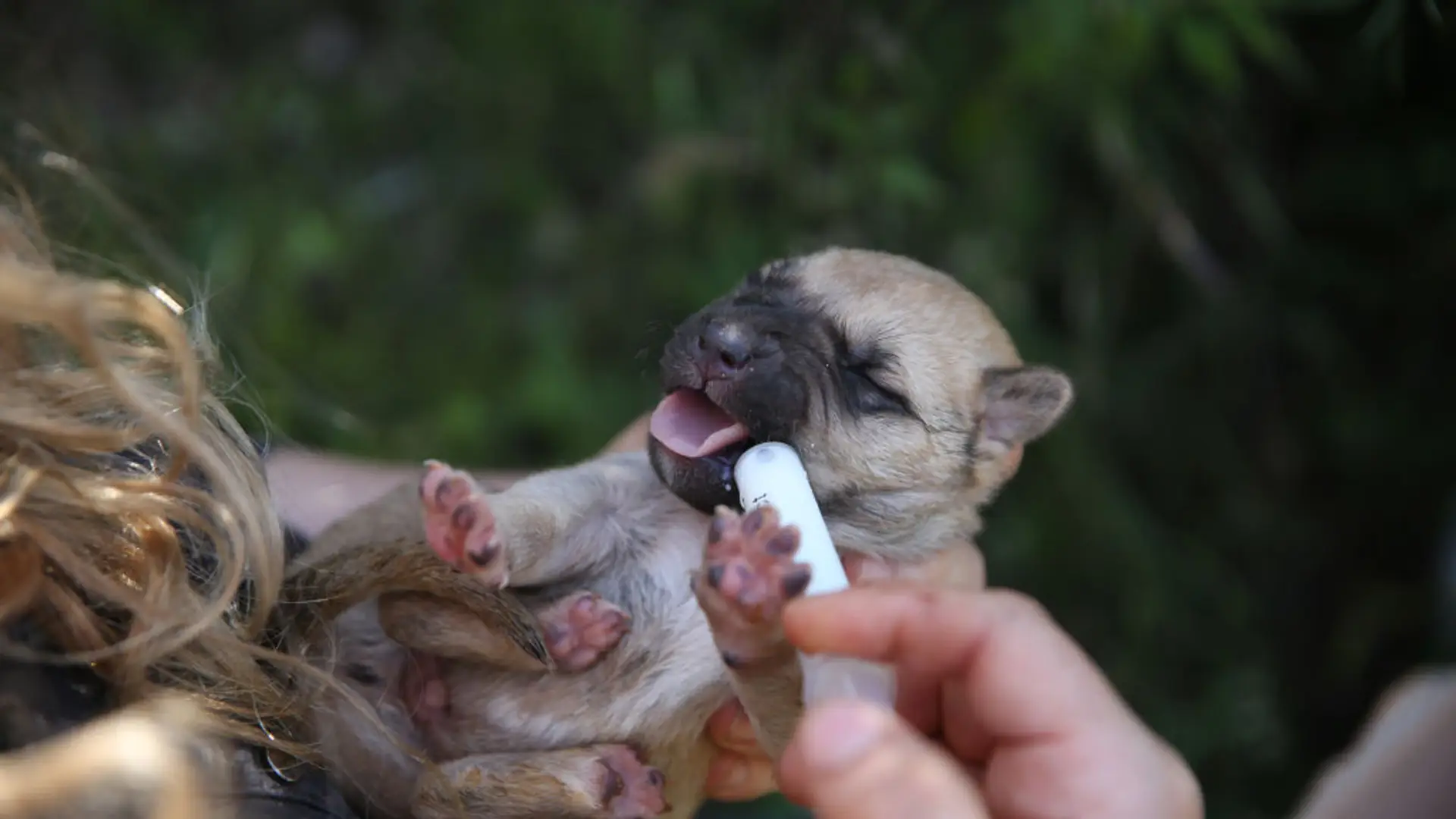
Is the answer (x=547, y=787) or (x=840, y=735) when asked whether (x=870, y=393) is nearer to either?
(x=547, y=787)

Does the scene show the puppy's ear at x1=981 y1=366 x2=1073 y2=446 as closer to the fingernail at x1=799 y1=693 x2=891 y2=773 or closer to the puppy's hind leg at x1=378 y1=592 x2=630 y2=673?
the puppy's hind leg at x1=378 y1=592 x2=630 y2=673

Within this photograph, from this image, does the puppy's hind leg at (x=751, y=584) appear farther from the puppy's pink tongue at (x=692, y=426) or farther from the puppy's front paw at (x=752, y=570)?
the puppy's pink tongue at (x=692, y=426)

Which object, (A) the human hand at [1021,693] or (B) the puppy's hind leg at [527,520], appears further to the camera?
(B) the puppy's hind leg at [527,520]

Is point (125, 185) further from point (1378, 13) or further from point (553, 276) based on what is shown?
point (1378, 13)

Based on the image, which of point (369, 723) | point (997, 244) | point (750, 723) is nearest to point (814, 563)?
point (750, 723)

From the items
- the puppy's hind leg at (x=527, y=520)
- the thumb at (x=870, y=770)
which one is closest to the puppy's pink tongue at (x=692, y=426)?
the puppy's hind leg at (x=527, y=520)

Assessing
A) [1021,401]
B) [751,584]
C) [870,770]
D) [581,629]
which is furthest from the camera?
[1021,401]
